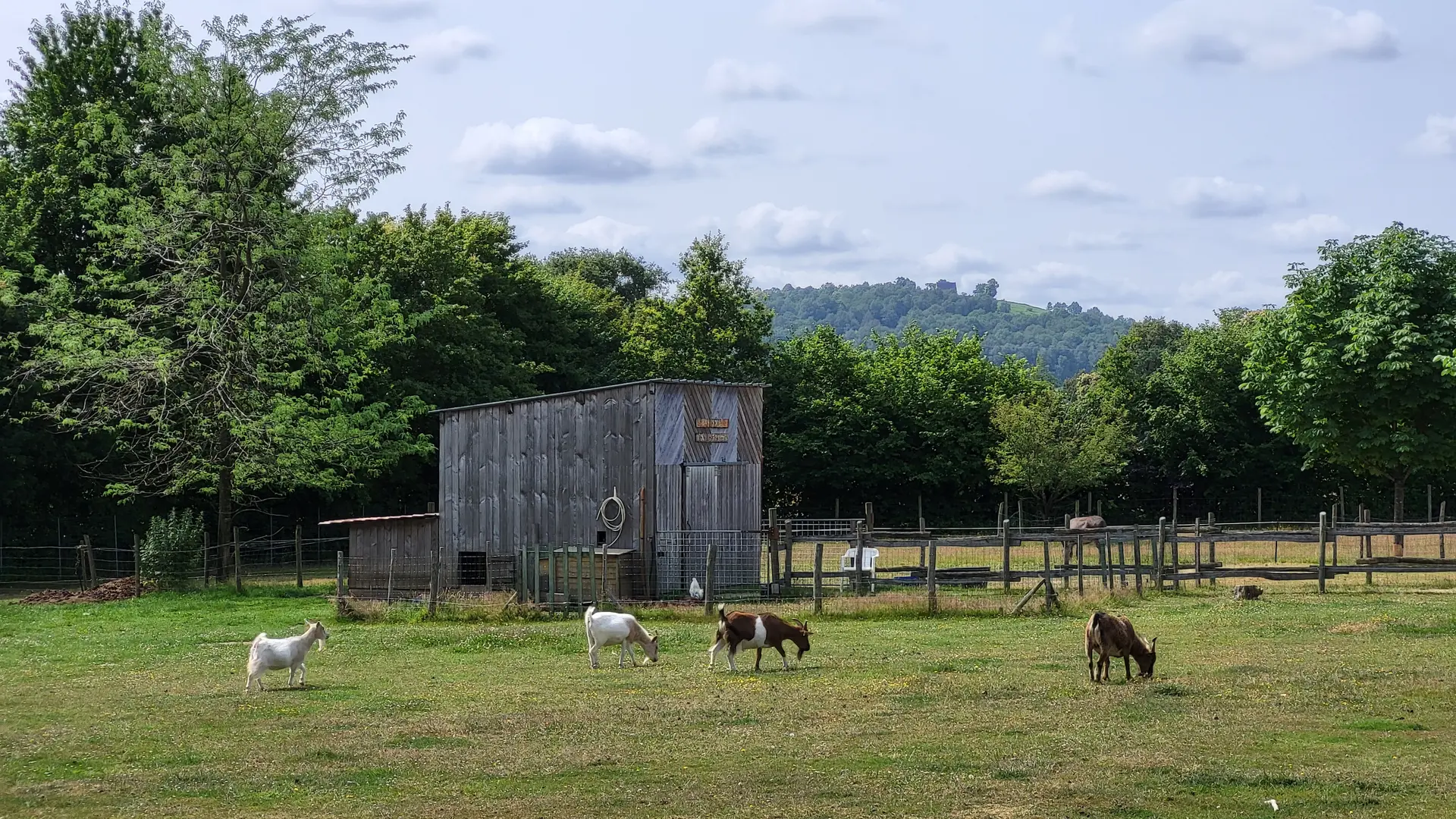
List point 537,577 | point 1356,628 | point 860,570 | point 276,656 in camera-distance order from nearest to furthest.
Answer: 1. point 276,656
2. point 1356,628
3. point 537,577
4. point 860,570

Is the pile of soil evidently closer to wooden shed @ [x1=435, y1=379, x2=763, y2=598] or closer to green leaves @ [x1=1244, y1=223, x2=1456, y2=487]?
wooden shed @ [x1=435, y1=379, x2=763, y2=598]

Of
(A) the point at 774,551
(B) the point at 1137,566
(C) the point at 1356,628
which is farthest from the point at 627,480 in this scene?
(C) the point at 1356,628

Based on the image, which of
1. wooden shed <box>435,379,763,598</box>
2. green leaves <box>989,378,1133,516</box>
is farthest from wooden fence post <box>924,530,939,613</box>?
green leaves <box>989,378,1133,516</box>

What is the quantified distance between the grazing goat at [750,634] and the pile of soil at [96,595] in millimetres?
20361

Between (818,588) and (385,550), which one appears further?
(385,550)

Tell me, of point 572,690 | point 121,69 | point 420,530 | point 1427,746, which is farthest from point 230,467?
point 1427,746

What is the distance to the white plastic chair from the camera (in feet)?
101

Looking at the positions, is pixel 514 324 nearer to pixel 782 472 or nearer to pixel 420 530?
pixel 782 472

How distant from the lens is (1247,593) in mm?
29203

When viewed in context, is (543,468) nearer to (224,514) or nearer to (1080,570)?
(224,514)

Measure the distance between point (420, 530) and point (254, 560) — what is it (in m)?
15.9

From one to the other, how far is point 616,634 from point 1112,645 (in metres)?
6.41

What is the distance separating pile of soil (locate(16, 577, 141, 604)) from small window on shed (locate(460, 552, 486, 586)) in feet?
24.2

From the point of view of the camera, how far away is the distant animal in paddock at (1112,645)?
17.0m
